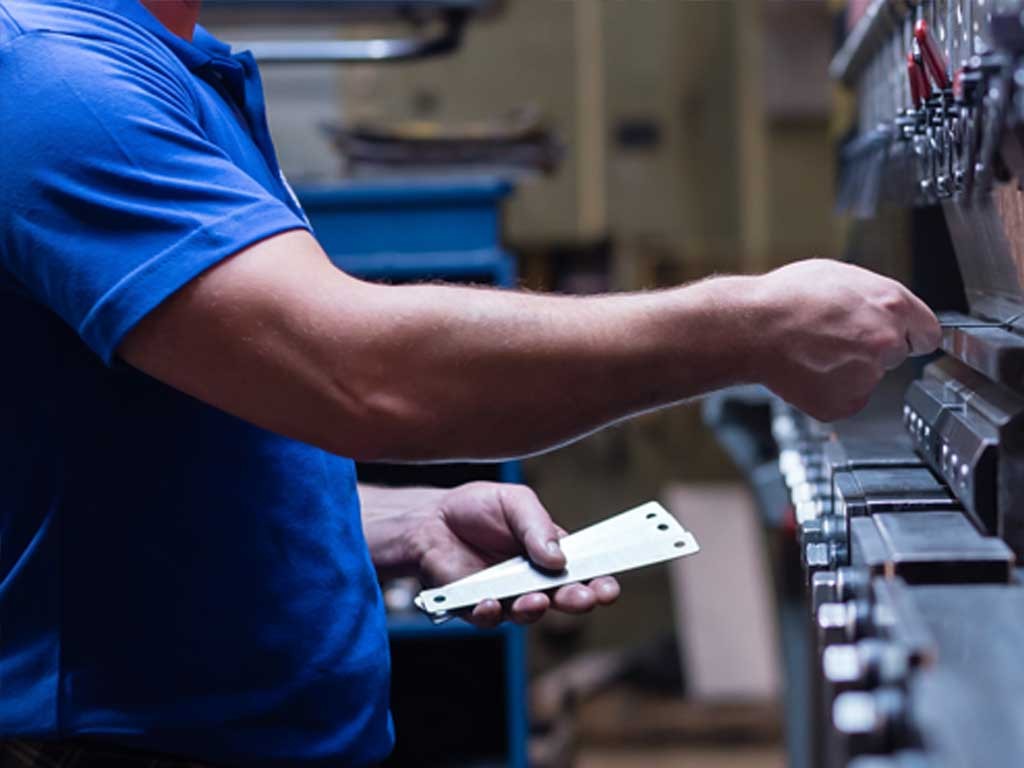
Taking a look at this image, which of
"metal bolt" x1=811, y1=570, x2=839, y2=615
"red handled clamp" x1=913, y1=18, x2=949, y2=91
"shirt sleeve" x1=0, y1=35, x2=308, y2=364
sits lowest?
"metal bolt" x1=811, y1=570, x2=839, y2=615

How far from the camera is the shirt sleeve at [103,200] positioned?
0.96 metres

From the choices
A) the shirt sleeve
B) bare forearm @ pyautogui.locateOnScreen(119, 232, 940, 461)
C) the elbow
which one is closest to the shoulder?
the shirt sleeve

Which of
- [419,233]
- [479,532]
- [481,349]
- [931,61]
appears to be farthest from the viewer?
[419,233]

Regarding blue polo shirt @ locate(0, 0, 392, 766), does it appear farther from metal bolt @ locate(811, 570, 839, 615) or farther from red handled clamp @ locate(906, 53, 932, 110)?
red handled clamp @ locate(906, 53, 932, 110)

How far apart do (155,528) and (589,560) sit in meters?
0.36

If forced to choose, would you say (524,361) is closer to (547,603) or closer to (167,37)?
(547,603)

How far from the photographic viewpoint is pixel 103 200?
965mm

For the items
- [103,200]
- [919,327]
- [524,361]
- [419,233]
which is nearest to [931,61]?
[919,327]

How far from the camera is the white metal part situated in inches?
47.1

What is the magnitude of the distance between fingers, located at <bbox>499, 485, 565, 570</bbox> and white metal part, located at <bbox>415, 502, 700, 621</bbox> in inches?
0.4

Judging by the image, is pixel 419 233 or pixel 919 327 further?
pixel 419 233

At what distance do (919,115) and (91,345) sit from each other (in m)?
0.72

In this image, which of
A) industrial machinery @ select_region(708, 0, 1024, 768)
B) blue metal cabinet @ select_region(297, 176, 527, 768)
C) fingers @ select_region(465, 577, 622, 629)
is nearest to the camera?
industrial machinery @ select_region(708, 0, 1024, 768)

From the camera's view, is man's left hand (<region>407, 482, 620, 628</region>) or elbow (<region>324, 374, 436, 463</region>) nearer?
elbow (<region>324, 374, 436, 463</region>)
